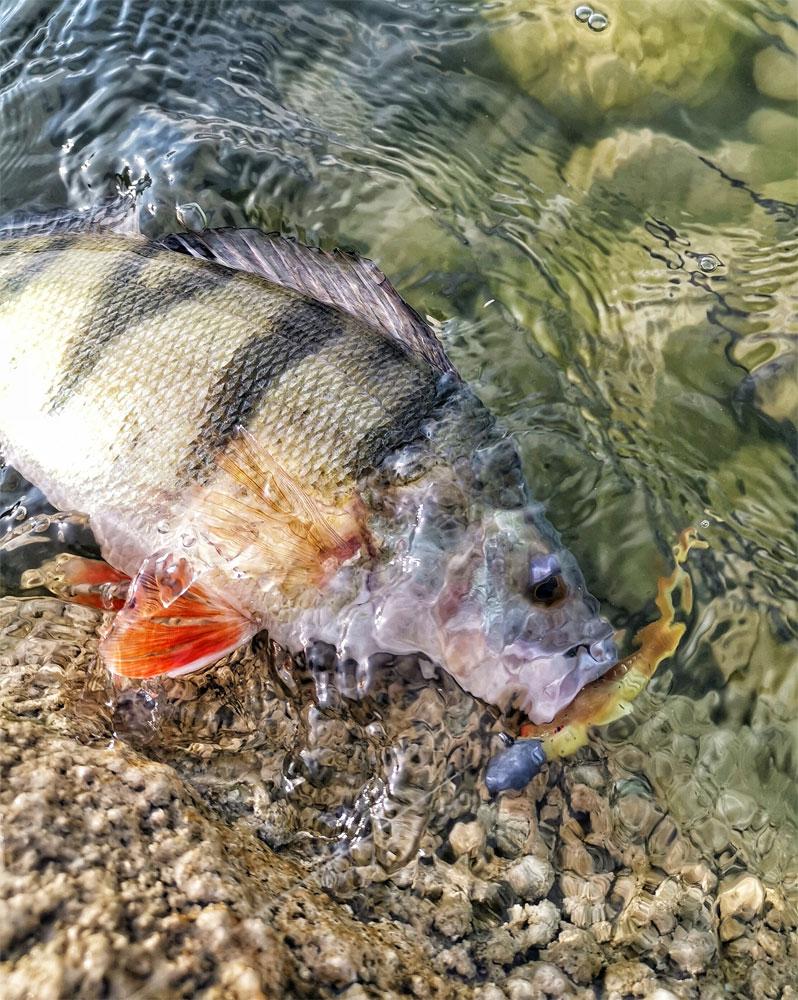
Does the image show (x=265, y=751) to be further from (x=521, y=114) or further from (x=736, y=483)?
(x=521, y=114)

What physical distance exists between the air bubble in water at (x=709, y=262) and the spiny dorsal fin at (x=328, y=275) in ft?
4.51

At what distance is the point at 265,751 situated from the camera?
2.18 meters

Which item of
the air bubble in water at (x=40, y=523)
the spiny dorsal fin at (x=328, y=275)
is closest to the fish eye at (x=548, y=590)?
the spiny dorsal fin at (x=328, y=275)

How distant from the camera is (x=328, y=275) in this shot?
2514 millimetres

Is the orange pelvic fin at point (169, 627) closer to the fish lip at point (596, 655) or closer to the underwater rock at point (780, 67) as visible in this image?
the fish lip at point (596, 655)

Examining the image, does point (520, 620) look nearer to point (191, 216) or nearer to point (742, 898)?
point (742, 898)

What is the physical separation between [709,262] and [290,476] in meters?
2.01

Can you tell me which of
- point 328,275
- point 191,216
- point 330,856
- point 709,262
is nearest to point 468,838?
point 330,856

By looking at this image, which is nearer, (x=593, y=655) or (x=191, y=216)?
(x=593, y=655)

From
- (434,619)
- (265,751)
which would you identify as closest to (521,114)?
(434,619)

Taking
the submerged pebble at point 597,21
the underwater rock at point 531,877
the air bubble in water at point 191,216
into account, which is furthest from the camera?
the submerged pebble at point 597,21

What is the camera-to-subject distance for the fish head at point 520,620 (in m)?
2.11

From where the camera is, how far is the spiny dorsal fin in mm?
2447

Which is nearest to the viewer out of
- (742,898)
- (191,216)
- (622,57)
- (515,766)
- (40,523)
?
(742,898)
